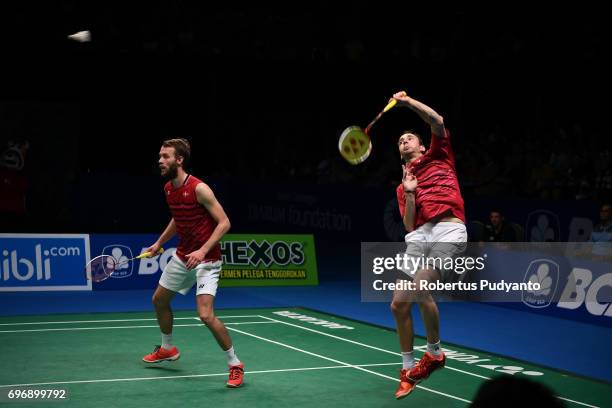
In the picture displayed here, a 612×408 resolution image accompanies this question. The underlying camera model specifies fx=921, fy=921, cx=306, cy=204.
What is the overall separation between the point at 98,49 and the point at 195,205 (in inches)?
552

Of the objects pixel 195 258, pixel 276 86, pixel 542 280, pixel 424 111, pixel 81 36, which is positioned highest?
pixel 81 36

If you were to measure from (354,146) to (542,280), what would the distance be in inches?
172

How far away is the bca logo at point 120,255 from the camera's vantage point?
12812 mm

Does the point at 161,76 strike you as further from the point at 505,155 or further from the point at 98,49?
the point at 505,155

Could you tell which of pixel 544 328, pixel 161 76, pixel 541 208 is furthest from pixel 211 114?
pixel 544 328

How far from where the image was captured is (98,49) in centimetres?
2048

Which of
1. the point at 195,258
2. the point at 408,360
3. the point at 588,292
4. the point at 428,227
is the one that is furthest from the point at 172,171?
the point at 588,292

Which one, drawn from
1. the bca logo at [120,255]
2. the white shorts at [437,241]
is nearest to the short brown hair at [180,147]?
the white shorts at [437,241]

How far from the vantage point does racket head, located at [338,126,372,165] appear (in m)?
7.98

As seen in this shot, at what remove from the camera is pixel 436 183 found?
7.14m

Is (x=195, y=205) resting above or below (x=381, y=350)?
above

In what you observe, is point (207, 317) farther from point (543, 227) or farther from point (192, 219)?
point (543, 227)

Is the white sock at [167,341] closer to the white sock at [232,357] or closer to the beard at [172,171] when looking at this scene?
the white sock at [232,357]

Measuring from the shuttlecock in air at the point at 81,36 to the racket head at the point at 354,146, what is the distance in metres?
13.5
